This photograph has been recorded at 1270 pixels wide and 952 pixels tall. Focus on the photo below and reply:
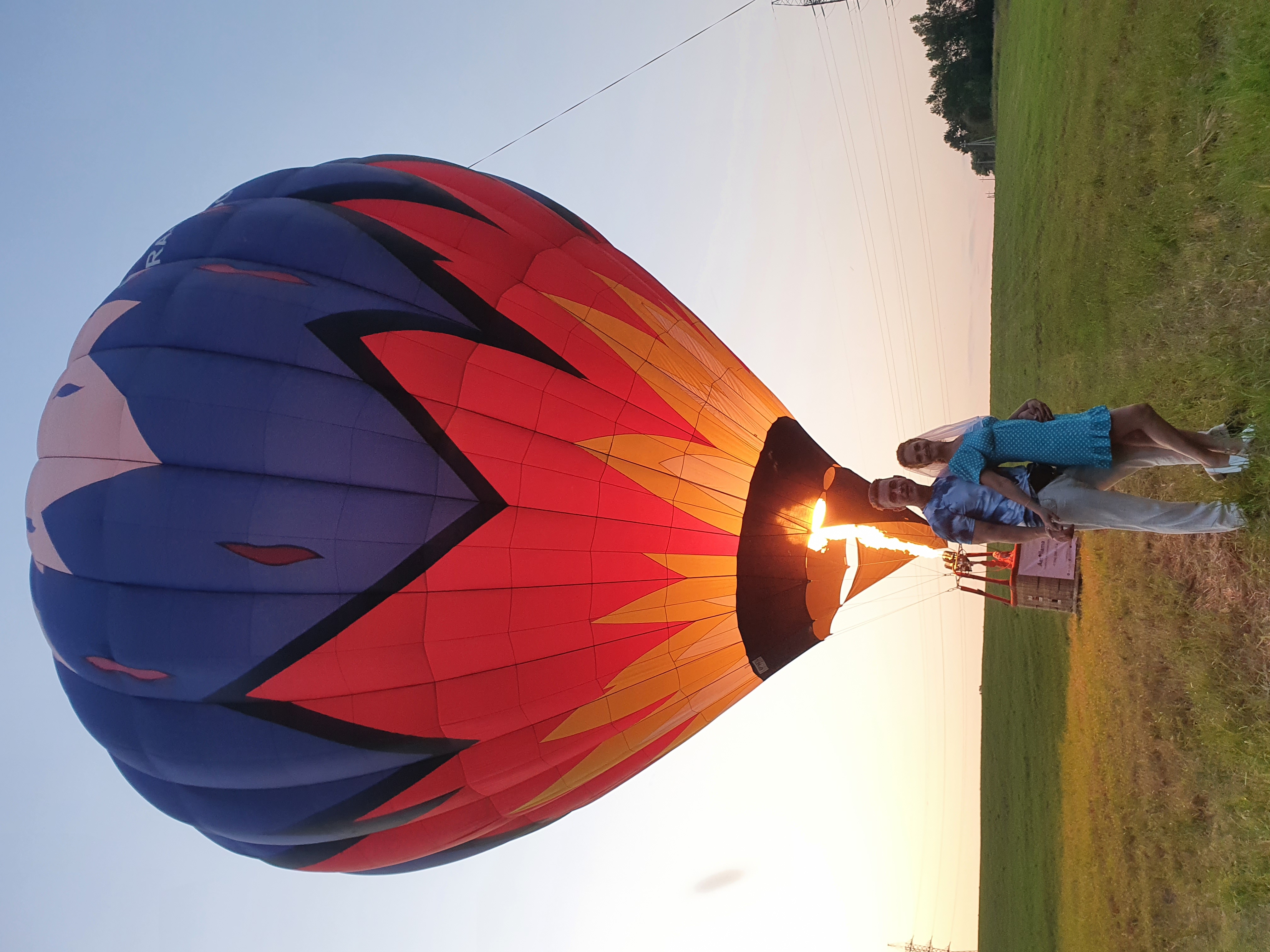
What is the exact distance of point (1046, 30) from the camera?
1052 centimetres

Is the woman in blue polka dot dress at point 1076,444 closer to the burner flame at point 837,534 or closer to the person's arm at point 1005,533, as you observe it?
the person's arm at point 1005,533

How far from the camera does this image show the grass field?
3654 mm

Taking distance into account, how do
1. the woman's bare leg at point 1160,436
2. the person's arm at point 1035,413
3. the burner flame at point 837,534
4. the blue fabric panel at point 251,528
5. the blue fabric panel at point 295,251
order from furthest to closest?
the blue fabric panel at point 295,251
the burner flame at point 837,534
the blue fabric panel at point 251,528
the person's arm at point 1035,413
the woman's bare leg at point 1160,436

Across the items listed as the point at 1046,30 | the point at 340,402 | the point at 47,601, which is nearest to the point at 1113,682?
the point at 340,402

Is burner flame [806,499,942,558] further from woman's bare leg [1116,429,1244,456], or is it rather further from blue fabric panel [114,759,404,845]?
blue fabric panel [114,759,404,845]

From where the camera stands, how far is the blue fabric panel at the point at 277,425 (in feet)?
13.6

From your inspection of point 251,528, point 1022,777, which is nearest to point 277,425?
point 251,528

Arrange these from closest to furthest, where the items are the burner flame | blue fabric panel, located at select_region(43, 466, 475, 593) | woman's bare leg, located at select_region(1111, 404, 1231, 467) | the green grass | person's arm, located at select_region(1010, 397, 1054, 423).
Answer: woman's bare leg, located at select_region(1111, 404, 1231, 467) < person's arm, located at select_region(1010, 397, 1054, 423) < blue fabric panel, located at select_region(43, 466, 475, 593) < the burner flame < the green grass

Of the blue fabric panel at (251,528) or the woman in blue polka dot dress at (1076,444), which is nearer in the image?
the woman in blue polka dot dress at (1076,444)

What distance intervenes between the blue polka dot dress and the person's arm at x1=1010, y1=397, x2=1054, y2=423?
0.15 m

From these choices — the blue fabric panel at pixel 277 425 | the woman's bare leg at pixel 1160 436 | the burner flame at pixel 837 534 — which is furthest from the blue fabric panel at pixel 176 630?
the woman's bare leg at pixel 1160 436

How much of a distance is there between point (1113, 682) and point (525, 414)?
4.87 meters

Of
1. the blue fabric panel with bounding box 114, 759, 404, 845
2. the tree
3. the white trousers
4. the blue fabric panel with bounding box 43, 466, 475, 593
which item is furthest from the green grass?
the tree

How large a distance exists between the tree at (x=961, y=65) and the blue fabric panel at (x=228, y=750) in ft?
79.1
